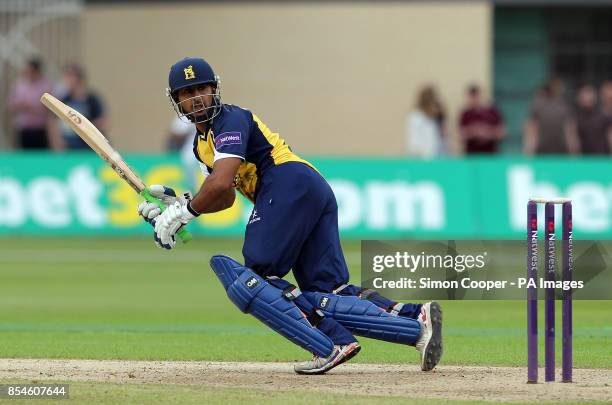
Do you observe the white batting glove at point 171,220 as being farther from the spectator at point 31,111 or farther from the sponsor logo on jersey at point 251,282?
the spectator at point 31,111

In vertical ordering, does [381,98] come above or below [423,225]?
above

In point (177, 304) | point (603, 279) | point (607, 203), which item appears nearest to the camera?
point (603, 279)

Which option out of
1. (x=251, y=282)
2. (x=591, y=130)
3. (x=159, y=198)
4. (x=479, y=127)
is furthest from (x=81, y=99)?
(x=251, y=282)

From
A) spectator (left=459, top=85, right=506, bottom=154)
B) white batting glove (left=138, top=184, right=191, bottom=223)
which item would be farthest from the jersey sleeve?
spectator (left=459, top=85, right=506, bottom=154)

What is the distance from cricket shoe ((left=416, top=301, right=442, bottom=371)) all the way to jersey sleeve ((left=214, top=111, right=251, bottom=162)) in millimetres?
1391

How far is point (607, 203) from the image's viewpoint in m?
18.5

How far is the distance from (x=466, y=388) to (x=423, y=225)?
1104cm

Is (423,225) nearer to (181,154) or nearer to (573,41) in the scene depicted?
(181,154)

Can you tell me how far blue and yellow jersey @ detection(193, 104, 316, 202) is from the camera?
8031 millimetres

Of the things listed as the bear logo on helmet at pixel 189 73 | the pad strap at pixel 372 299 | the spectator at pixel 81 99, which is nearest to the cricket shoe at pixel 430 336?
the pad strap at pixel 372 299

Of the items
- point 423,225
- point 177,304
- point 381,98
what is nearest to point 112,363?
point 177,304

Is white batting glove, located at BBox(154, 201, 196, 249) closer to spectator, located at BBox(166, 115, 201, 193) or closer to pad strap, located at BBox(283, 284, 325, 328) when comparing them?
pad strap, located at BBox(283, 284, 325, 328)

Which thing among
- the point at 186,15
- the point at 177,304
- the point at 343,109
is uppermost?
the point at 186,15

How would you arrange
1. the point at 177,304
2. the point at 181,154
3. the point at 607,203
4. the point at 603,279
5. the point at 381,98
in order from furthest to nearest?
1. the point at 381,98
2. the point at 181,154
3. the point at 607,203
4. the point at 177,304
5. the point at 603,279
